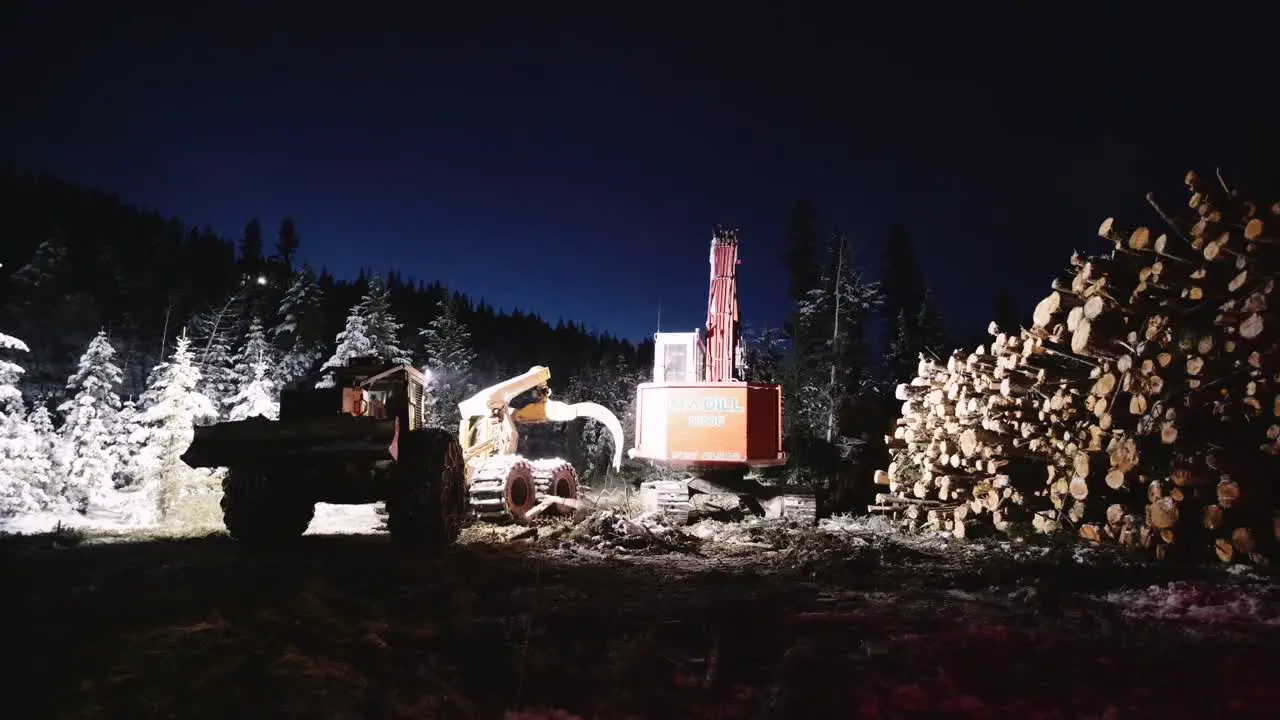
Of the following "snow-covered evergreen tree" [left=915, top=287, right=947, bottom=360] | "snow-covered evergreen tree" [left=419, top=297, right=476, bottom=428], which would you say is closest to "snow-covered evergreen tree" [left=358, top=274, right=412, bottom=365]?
"snow-covered evergreen tree" [left=419, top=297, right=476, bottom=428]

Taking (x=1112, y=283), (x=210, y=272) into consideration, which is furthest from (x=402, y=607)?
(x=210, y=272)

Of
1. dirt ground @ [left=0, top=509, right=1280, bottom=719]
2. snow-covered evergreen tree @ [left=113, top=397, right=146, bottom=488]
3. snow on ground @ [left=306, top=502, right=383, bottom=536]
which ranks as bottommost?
snow on ground @ [left=306, top=502, right=383, bottom=536]

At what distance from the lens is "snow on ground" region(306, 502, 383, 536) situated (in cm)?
1132

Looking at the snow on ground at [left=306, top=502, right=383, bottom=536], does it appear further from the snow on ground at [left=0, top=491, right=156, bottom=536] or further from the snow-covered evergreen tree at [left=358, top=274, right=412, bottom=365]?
the snow-covered evergreen tree at [left=358, top=274, right=412, bottom=365]

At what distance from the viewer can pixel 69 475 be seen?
14664 millimetres

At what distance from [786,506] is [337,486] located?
6971 millimetres

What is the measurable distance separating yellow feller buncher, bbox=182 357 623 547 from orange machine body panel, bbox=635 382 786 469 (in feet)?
9.47

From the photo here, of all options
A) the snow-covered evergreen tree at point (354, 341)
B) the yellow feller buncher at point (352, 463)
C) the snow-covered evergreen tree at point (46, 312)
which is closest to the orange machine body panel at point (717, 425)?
the yellow feller buncher at point (352, 463)

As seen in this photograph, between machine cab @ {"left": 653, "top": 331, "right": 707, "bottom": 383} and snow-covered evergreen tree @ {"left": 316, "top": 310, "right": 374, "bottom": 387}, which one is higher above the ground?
snow-covered evergreen tree @ {"left": 316, "top": 310, "right": 374, "bottom": 387}

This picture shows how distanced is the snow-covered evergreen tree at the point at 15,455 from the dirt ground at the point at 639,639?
22.2 ft

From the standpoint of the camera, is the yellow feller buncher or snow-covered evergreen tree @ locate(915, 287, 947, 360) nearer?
the yellow feller buncher

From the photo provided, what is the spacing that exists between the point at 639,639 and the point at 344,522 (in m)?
10.5

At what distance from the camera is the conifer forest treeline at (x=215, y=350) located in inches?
553

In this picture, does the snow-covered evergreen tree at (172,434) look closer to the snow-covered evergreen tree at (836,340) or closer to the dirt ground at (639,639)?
the dirt ground at (639,639)
